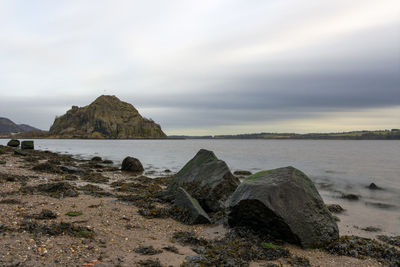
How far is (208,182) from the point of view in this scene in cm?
1096

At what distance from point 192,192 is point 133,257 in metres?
5.40

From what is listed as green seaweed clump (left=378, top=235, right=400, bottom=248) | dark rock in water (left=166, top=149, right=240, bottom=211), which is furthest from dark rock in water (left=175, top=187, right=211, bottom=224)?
green seaweed clump (left=378, top=235, right=400, bottom=248)

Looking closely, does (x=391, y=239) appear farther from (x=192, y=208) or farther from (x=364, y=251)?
(x=192, y=208)

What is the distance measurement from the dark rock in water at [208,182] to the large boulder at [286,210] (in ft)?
8.44

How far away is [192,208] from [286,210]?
11.0 feet

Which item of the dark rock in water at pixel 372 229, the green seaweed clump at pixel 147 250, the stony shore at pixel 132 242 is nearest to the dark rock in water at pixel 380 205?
the dark rock in water at pixel 372 229

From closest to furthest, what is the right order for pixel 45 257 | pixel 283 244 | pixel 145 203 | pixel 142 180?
pixel 45 257 → pixel 283 244 → pixel 145 203 → pixel 142 180

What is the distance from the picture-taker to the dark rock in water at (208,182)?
1063 centimetres

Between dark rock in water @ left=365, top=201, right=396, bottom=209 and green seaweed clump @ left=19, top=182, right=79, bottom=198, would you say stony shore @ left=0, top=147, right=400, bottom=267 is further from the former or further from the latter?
dark rock in water @ left=365, top=201, right=396, bottom=209

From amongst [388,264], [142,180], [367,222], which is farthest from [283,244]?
[142,180]

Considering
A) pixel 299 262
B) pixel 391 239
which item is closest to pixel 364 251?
pixel 299 262

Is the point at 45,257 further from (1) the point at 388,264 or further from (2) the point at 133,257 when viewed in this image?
(1) the point at 388,264

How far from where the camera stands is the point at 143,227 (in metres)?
8.14

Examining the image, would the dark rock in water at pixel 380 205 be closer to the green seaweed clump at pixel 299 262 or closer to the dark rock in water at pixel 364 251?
the dark rock in water at pixel 364 251
